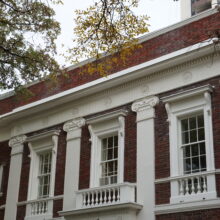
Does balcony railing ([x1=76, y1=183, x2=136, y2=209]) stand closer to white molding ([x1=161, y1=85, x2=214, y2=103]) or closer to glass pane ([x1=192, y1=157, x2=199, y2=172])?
glass pane ([x1=192, y1=157, x2=199, y2=172])

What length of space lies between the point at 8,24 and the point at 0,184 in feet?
29.6

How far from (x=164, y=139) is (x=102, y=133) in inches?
113

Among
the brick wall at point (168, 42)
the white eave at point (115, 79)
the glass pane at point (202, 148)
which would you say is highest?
the brick wall at point (168, 42)

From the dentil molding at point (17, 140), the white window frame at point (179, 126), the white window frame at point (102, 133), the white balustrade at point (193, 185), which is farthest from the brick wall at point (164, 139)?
the dentil molding at point (17, 140)

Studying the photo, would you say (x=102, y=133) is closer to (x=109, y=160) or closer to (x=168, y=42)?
(x=109, y=160)

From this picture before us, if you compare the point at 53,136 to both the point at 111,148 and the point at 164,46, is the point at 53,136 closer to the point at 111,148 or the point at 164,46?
the point at 111,148

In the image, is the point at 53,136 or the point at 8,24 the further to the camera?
the point at 53,136

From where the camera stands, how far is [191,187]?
1459 centimetres

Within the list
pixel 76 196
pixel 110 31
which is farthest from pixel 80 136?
pixel 110 31

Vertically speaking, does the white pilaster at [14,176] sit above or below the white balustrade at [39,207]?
above

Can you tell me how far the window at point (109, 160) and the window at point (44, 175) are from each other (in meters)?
2.79

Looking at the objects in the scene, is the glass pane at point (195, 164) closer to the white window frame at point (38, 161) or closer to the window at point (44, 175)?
the white window frame at point (38, 161)

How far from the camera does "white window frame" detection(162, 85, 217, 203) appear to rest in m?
14.3

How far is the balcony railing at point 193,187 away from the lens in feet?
46.1
